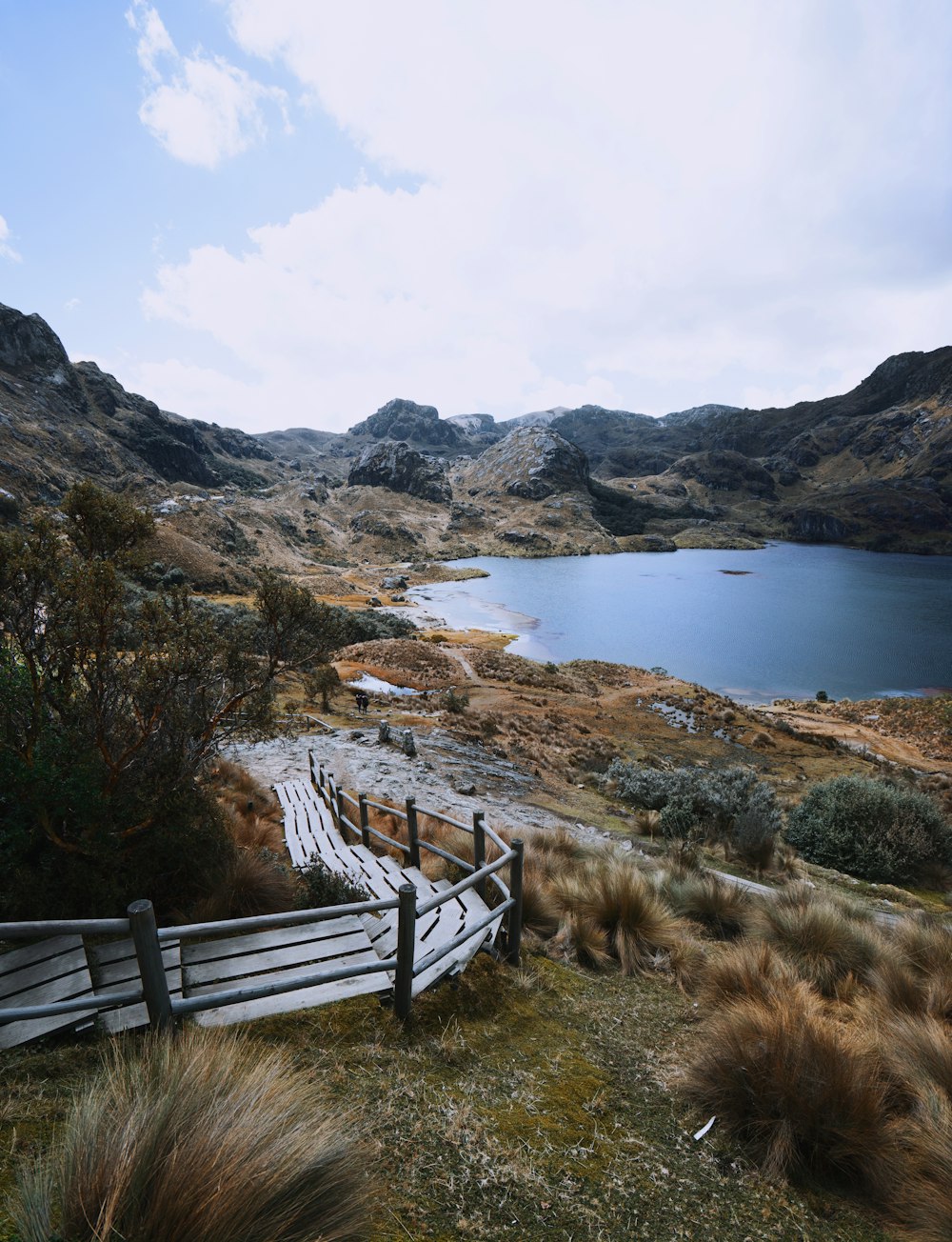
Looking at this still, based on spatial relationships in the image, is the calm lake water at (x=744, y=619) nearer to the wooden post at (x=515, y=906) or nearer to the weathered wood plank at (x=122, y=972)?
the wooden post at (x=515, y=906)

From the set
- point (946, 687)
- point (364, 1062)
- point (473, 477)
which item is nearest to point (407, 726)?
point (364, 1062)

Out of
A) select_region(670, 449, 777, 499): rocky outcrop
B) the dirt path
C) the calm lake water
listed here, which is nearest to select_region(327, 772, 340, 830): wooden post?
the dirt path

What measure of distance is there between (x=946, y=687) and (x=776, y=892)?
129ft

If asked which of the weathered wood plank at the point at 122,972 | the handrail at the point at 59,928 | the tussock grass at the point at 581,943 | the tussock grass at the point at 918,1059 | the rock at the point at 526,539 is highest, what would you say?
the rock at the point at 526,539

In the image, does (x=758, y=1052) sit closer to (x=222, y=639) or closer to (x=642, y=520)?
(x=222, y=639)

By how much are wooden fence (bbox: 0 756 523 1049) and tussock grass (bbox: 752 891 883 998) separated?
10.2ft

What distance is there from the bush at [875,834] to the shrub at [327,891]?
10011 millimetres

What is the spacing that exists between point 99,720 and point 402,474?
6145 inches

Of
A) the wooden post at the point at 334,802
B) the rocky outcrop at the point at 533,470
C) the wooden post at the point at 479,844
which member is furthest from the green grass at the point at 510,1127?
the rocky outcrop at the point at 533,470

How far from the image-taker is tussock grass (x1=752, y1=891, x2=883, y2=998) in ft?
17.8

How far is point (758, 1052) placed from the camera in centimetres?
347

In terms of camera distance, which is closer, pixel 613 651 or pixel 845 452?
pixel 613 651

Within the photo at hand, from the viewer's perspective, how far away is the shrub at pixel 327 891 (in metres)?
5.51

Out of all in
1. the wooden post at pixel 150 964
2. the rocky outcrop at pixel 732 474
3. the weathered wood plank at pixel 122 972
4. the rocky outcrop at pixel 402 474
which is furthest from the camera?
the rocky outcrop at pixel 732 474
